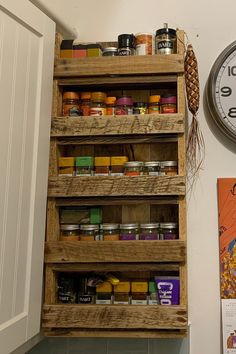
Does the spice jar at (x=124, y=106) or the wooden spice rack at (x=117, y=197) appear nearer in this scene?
the wooden spice rack at (x=117, y=197)

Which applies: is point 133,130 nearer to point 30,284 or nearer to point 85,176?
point 85,176

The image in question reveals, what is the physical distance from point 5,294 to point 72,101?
1.99 feet

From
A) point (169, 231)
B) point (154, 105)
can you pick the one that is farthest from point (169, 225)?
point (154, 105)

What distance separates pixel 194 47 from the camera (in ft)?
4.42

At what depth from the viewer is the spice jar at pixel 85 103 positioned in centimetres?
122

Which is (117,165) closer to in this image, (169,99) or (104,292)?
(169,99)

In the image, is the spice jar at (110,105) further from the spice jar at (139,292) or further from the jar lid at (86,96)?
the spice jar at (139,292)

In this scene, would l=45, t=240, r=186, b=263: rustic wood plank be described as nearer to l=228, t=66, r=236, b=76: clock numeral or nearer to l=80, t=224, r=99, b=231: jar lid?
l=80, t=224, r=99, b=231: jar lid

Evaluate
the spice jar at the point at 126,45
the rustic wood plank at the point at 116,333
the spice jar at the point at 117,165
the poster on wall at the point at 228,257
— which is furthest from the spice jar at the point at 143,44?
the rustic wood plank at the point at 116,333

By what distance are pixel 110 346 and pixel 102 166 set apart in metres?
0.56

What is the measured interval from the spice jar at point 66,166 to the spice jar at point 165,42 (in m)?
0.42

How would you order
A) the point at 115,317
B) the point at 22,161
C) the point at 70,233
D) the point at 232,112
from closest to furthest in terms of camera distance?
the point at 22,161 → the point at 115,317 → the point at 70,233 → the point at 232,112

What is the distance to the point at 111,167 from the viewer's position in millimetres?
1180

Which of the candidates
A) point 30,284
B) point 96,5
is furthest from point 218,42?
point 30,284
